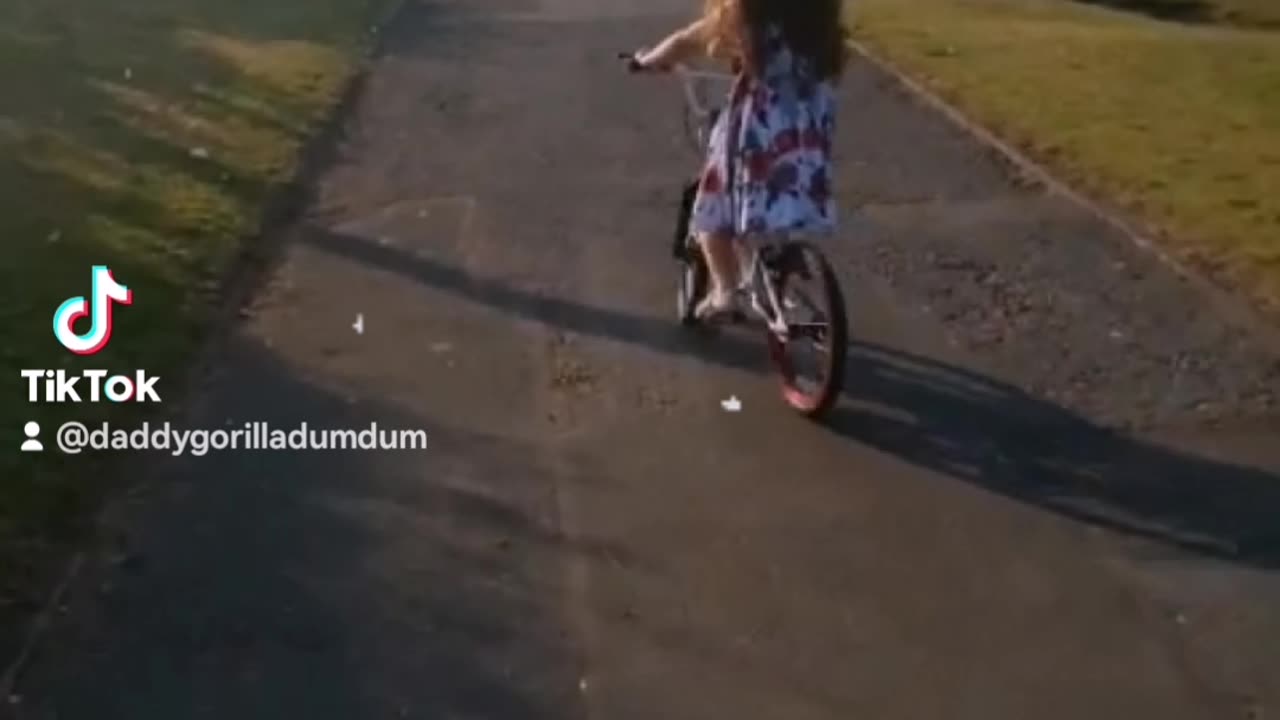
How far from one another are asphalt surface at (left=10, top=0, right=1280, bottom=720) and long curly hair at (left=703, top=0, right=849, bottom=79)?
49.5 inches

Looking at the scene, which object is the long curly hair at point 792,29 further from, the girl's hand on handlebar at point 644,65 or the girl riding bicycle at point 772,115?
the girl's hand on handlebar at point 644,65

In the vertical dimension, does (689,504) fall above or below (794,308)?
below

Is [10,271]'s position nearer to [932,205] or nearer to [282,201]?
[282,201]

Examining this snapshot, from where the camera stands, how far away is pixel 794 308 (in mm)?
7547

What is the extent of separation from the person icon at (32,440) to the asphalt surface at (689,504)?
0.46 meters

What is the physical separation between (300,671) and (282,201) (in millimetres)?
5377

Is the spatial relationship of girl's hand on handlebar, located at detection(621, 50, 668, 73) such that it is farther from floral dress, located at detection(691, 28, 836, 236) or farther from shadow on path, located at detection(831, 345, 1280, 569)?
shadow on path, located at detection(831, 345, 1280, 569)

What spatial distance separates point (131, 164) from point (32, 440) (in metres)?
4.24

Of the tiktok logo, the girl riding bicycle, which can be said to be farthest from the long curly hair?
the tiktok logo

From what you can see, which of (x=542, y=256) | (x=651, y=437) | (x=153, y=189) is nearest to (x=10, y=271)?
(x=153, y=189)

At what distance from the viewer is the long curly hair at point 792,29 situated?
710cm

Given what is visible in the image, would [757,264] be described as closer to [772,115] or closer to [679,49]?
[772,115]

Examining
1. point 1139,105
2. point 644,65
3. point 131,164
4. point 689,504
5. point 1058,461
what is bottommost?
Answer: point 131,164

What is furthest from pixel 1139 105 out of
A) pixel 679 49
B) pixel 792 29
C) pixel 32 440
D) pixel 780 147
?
pixel 32 440
